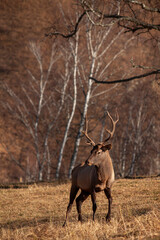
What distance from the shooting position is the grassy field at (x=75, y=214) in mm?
6395

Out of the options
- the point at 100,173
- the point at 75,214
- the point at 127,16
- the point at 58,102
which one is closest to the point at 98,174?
the point at 100,173

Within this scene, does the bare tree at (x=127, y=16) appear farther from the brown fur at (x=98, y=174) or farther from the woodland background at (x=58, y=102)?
the woodland background at (x=58, y=102)

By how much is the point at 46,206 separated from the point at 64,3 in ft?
95.0

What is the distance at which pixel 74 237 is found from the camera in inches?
246

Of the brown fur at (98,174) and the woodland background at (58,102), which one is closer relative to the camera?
the brown fur at (98,174)

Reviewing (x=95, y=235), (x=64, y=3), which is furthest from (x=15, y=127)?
(x=95, y=235)

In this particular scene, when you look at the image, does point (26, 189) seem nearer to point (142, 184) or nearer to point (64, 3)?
point (142, 184)

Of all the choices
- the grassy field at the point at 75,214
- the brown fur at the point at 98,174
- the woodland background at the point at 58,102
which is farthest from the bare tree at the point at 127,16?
the woodland background at the point at 58,102

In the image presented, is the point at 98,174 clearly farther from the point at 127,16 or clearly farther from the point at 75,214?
the point at 127,16

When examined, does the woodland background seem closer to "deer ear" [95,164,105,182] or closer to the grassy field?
the grassy field

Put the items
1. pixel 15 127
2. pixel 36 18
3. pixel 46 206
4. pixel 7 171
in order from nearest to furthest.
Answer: pixel 46 206
pixel 7 171
pixel 15 127
pixel 36 18

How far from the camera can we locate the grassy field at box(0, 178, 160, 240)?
252 inches

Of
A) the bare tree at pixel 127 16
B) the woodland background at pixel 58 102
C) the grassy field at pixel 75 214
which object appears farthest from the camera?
the woodland background at pixel 58 102

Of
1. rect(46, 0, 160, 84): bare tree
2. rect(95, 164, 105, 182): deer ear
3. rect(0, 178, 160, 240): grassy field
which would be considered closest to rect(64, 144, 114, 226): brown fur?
rect(95, 164, 105, 182): deer ear
